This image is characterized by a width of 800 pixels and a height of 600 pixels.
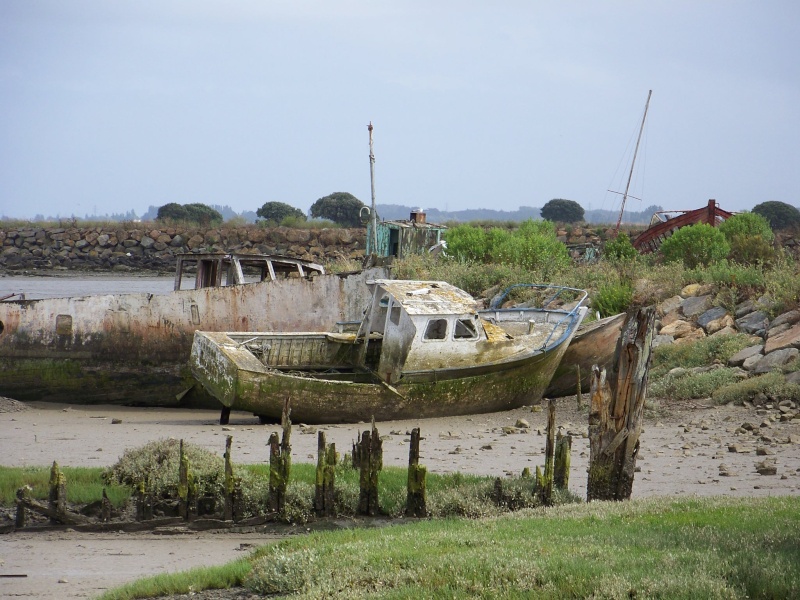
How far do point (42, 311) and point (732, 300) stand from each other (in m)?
14.5

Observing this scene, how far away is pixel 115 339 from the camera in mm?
18641

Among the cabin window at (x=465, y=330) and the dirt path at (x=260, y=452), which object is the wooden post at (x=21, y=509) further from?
the cabin window at (x=465, y=330)

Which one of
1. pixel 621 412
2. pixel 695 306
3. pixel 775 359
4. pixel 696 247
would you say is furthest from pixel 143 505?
pixel 696 247

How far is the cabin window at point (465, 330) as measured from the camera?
1689 centimetres

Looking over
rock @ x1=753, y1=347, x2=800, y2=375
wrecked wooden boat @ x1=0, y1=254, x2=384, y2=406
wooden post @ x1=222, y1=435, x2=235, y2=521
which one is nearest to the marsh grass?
wooden post @ x1=222, y1=435, x2=235, y2=521

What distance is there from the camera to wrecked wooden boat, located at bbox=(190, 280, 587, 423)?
15.8 meters

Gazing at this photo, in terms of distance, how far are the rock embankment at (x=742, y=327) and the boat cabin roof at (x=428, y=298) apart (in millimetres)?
4471

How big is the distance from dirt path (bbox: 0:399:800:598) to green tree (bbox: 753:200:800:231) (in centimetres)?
5185

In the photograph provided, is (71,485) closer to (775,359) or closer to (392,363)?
(392,363)

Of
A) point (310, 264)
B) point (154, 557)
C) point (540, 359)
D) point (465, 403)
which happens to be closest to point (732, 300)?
point (540, 359)

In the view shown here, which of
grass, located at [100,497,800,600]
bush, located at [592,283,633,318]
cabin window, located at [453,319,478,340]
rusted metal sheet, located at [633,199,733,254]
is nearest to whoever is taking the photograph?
Answer: grass, located at [100,497,800,600]

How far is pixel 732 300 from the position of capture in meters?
21.5

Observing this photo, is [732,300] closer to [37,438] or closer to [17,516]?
[37,438]

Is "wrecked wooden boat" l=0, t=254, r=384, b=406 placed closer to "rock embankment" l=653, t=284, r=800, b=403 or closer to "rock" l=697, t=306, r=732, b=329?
"rock embankment" l=653, t=284, r=800, b=403
